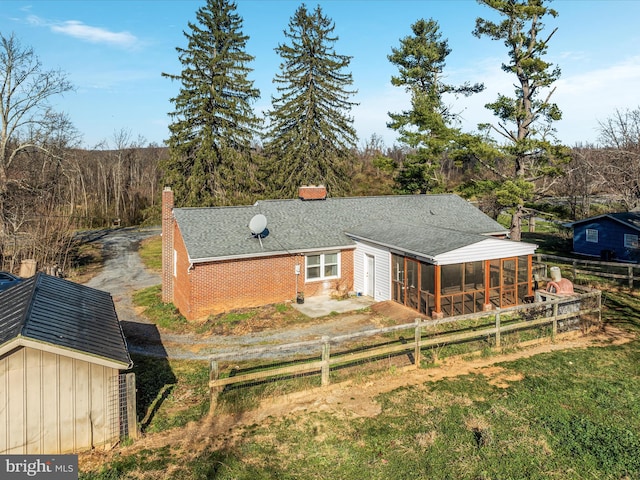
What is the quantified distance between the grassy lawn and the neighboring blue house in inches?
832

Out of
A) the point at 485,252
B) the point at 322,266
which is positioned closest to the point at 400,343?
the point at 485,252

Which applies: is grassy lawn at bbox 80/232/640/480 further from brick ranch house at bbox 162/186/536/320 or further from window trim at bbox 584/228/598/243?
window trim at bbox 584/228/598/243

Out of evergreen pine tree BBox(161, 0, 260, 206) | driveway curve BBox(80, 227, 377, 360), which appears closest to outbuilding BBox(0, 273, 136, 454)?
driveway curve BBox(80, 227, 377, 360)

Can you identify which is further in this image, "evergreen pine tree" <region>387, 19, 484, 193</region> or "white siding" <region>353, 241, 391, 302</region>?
"evergreen pine tree" <region>387, 19, 484, 193</region>

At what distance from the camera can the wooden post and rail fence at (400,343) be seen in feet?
31.5

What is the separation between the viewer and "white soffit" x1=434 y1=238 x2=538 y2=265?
51.7 feet

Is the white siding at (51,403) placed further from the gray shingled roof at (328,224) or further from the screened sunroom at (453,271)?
the screened sunroom at (453,271)

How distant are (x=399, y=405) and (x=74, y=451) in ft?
21.2

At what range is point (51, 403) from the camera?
743 centimetres

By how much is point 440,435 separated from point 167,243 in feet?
54.4

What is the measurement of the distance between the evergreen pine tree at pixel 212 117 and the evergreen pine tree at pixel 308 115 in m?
2.85

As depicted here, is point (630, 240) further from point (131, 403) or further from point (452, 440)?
point (131, 403)

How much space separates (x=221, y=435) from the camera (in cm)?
840

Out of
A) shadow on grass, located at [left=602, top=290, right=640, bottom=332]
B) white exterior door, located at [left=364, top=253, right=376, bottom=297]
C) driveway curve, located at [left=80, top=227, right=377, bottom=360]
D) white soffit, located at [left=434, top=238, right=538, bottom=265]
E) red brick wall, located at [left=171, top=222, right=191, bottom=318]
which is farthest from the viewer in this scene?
white exterior door, located at [left=364, top=253, right=376, bottom=297]
